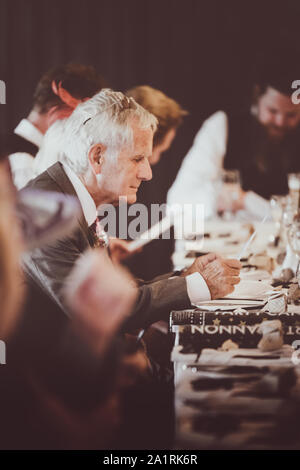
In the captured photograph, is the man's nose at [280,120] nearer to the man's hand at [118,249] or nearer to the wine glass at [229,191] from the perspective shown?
the wine glass at [229,191]

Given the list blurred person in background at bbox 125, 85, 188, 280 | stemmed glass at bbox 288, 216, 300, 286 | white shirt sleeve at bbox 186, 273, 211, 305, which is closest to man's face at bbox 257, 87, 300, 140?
blurred person in background at bbox 125, 85, 188, 280

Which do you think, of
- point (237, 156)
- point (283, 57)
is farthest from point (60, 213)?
point (283, 57)

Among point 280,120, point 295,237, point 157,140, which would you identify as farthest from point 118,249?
point 280,120

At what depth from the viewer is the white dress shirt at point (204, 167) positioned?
3.99 meters

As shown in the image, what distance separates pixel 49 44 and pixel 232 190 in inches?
76.0

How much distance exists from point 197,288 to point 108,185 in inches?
17.0

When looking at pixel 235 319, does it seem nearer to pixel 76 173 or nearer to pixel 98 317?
pixel 98 317

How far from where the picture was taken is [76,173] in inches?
70.4

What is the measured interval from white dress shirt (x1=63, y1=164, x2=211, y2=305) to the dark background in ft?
8.00

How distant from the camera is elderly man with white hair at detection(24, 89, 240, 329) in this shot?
5.25 feet

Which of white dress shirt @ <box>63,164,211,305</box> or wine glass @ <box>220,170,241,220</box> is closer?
white dress shirt @ <box>63,164,211,305</box>

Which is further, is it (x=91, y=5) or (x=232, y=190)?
(x=91, y=5)

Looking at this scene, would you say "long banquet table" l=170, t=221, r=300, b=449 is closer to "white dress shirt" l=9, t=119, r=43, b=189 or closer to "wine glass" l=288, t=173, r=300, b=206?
"wine glass" l=288, t=173, r=300, b=206

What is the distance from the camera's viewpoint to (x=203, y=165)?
171 inches
